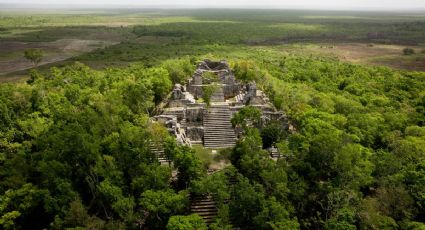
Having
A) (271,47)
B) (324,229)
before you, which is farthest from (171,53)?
(324,229)

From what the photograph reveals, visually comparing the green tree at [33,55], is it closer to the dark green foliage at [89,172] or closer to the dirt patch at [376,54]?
the dark green foliage at [89,172]

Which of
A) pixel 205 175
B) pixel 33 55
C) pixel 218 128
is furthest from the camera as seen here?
pixel 33 55

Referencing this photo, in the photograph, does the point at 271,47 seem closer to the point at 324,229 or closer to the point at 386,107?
the point at 386,107

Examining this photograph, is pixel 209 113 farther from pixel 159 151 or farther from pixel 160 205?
pixel 160 205

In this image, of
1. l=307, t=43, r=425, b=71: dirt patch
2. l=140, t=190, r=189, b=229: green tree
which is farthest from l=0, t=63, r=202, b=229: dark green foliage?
l=307, t=43, r=425, b=71: dirt patch

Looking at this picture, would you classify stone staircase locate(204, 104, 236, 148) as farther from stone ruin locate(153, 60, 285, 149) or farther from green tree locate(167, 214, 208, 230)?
green tree locate(167, 214, 208, 230)

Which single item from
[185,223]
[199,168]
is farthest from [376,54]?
[185,223]
